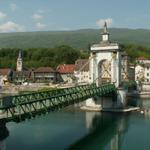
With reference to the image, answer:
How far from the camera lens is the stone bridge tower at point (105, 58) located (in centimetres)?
6525

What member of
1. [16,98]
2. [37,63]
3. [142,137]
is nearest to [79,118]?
[142,137]

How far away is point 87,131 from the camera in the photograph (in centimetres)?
4744

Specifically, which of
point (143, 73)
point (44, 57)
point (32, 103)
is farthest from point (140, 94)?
point (44, 57)

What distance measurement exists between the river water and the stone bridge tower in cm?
834

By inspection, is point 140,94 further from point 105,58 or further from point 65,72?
point 65,72

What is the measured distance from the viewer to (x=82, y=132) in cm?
4634

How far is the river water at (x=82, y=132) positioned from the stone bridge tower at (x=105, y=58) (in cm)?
834

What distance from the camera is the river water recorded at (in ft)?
128

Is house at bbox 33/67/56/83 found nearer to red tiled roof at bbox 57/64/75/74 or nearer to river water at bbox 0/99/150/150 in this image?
red tiled roof at bbox 57/64/75/74

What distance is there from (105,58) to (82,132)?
22382 mm

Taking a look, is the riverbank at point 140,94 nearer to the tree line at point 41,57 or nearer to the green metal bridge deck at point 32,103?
the green metal bridge deck at point 32,103

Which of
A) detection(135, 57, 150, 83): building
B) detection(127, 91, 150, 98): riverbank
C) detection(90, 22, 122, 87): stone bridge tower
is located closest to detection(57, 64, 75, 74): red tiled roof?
detection(135, 57, 150, 83): building

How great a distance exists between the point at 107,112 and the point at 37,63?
91.6 metres

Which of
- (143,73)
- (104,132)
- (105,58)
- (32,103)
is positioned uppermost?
(105,58)
